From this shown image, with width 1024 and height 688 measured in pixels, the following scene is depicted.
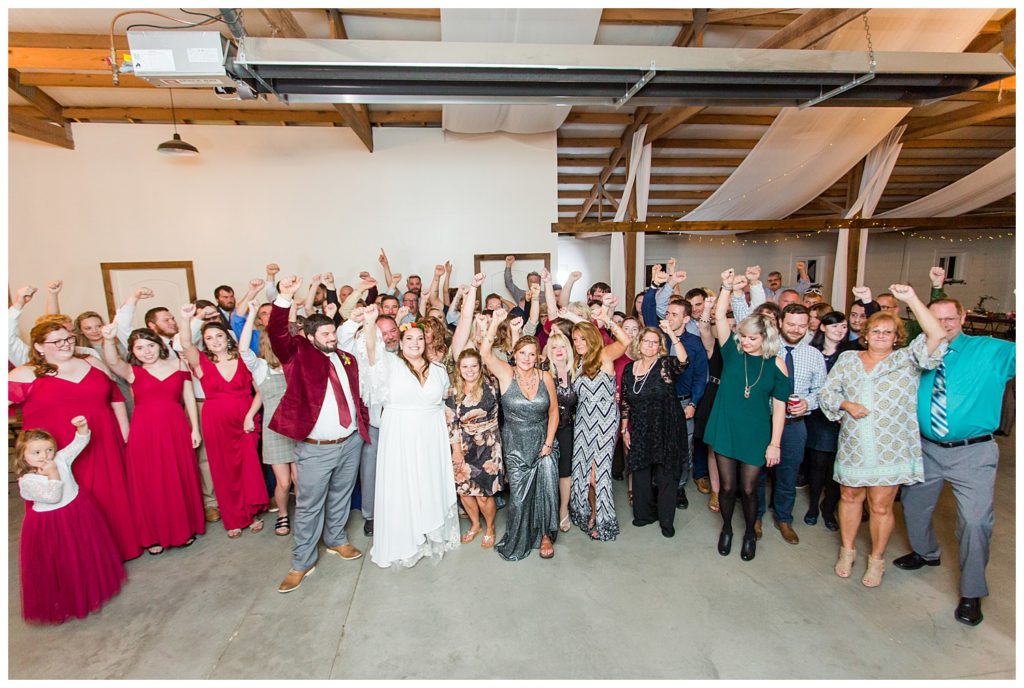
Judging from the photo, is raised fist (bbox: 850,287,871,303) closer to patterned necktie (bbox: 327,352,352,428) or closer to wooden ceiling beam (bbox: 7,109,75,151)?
patterned necktie (bbox: 327,352,352,428)

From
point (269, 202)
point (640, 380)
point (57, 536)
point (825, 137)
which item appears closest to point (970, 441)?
point (640, 380)

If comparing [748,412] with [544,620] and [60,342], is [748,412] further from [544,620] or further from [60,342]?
[60,342]

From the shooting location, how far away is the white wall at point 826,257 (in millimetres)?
11727

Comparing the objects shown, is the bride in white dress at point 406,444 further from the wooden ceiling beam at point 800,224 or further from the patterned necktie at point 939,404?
the wooden ceiling beam at point 800,224

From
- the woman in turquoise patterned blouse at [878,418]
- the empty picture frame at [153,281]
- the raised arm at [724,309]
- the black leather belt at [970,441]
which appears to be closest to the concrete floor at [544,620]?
the woman in turquoise patterned blouse at [878,418]

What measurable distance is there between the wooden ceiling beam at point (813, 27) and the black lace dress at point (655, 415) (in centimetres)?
283

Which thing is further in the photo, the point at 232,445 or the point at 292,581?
the point at 232,445

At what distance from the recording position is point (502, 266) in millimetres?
6641

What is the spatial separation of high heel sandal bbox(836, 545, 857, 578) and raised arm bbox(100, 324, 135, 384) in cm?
454

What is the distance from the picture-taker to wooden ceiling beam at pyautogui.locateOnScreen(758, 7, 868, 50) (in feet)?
11.0

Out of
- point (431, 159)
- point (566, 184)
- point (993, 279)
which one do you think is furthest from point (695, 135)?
point (993, 279)

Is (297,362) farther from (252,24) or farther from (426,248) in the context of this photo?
(426,248)

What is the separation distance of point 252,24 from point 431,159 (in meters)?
2.50

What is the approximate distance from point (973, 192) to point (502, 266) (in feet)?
24.9
